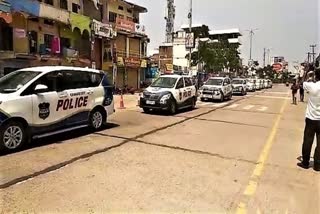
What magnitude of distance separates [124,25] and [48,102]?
2890 centimetres

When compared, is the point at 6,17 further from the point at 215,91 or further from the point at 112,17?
the point at 112,17

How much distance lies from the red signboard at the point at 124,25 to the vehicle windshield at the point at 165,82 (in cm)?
1939

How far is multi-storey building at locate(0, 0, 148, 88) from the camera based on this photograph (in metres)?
23.5

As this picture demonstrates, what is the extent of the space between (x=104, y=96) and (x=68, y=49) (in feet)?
60.8

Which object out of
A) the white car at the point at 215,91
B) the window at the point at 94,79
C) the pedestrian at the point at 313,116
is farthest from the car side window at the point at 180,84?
the pedestrian at the point at 313,116

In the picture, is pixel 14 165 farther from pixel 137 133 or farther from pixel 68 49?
pixel 68 49

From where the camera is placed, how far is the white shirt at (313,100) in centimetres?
699

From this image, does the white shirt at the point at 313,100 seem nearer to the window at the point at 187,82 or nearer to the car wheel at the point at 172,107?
the car wheel at the point at 172,107

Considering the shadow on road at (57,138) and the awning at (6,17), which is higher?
the awning at (6,17)

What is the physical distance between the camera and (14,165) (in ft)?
21.9

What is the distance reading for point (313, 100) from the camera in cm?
710

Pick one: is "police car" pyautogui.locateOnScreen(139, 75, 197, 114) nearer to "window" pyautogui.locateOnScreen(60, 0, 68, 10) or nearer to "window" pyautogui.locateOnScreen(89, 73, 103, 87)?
"window" pyautogui.locateOnScreen(89, 73, 103, 87)

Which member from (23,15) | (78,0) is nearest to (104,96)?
(23,15)

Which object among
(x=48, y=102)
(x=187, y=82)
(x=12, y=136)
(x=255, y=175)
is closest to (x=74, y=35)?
(x=187, y=82)
